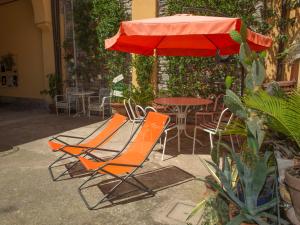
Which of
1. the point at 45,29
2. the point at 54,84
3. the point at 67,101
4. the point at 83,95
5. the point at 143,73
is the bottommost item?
the point at 67,101

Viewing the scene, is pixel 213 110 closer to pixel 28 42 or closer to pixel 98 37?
pixel 98 37

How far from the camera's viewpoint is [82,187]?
4.06 m

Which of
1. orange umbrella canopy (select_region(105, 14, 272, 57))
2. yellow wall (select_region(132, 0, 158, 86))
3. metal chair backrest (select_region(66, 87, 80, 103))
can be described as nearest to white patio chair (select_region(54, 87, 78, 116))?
metal chair backrest (select_region(66, 87, 80, 103))

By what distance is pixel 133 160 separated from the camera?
3.92 metres

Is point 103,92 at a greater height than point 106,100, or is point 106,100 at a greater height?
point 103,92

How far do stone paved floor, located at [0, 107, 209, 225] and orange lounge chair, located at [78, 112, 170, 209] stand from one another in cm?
19

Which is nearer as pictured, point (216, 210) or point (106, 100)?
point (216, 210)

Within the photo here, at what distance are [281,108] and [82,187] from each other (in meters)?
2.78

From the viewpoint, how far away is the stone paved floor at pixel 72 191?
3295 mm

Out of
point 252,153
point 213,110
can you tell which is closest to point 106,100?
point 213,110

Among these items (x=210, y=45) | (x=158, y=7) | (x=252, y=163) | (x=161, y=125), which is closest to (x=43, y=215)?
(x=161, y=125)

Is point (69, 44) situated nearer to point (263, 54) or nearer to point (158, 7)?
point (158, 7)

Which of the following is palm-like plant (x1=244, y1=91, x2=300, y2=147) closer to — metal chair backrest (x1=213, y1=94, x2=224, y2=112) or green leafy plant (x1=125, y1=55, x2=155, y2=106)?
metal chair backrest (x1=213, y1=94, x2=224, y2=112)

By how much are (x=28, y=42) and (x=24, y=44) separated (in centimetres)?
27
